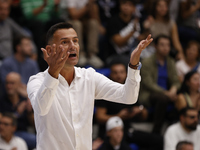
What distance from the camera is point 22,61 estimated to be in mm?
6258

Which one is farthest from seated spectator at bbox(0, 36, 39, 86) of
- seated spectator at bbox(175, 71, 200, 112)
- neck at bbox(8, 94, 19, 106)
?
seated spectator at bbox(175, 71, 200, 112)

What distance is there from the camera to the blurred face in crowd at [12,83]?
572 cm

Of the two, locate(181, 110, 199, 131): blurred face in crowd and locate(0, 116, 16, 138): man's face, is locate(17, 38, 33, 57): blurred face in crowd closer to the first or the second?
locate(0, 116, 16, 138): man's face

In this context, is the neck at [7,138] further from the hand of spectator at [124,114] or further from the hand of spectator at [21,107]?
the hand of spectator at [124,114]

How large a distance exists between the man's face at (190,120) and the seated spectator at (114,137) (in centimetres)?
91

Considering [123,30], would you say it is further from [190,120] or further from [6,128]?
[6,128]

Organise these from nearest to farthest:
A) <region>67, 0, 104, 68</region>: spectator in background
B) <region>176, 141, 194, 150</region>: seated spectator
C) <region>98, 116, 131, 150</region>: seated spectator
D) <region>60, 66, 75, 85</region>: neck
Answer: <region>60, 66, 75, 85</region>: neck → <region>176, 141, 194, 150</region>: seated spectator → <region>98, 116, 131, 150</region>: seated spectator → <region>67, 0, 104, 68</region>: spectator in background

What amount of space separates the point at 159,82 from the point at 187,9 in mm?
2098

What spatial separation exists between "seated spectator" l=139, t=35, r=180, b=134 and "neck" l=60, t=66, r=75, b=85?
336 centimetres

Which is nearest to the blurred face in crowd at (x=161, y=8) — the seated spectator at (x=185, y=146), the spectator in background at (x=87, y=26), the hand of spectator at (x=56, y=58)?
the spectator in background at (x=87, y=26)

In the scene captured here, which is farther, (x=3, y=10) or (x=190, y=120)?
(x=3, y=10)

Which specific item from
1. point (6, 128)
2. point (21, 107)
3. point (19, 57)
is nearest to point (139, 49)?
point (6, 128)

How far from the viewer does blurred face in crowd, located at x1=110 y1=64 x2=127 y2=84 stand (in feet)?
19.6

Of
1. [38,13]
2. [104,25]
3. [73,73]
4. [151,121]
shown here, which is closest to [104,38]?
[104,25]
